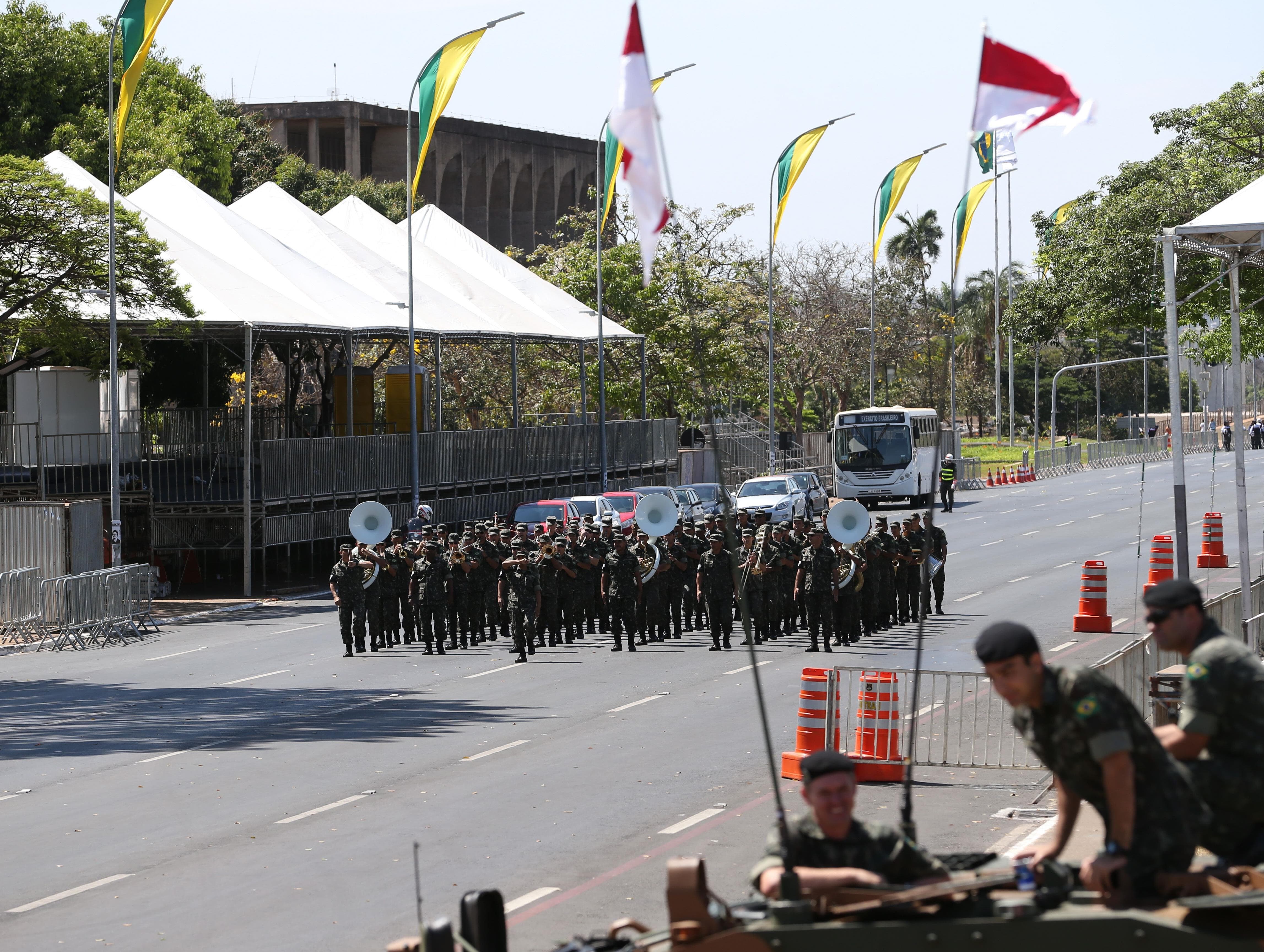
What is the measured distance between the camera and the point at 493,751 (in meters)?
14.8

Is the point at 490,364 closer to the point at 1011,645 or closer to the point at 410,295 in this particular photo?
the point at 410,295

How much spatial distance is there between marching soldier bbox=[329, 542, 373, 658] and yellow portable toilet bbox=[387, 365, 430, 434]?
59.7ft

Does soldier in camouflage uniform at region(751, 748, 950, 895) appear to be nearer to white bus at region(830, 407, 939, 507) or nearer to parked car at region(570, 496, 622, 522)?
parked car at region(570, 496, 622, 522)

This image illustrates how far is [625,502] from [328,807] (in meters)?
24.8

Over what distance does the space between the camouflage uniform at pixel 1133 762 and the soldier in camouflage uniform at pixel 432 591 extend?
1772cm

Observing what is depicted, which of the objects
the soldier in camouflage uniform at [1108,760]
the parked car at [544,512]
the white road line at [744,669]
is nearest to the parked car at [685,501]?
the parked car at [544,512]

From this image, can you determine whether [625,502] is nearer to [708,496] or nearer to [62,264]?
[708,496]

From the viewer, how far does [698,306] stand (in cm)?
5666

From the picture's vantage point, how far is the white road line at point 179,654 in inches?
895

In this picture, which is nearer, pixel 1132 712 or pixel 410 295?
pixel 1132 712

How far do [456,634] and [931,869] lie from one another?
19490 mm

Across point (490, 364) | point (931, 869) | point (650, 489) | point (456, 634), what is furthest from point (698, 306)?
point (931, 869)

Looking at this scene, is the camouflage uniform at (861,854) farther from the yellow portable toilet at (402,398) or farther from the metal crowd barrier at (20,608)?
the yellow portable toilet at (402,398)

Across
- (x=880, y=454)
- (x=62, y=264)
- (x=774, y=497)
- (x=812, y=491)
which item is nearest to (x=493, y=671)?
(x=62, y=264)
